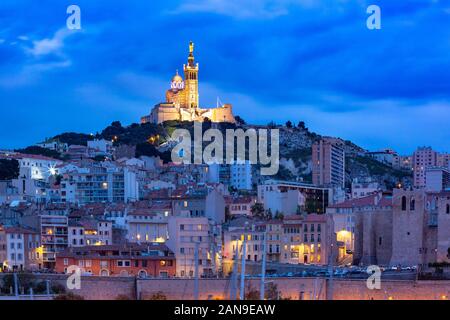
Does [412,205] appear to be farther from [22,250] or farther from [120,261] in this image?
[22,250]

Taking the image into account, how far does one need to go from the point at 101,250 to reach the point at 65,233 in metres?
5.78

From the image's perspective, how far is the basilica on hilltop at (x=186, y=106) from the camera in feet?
364

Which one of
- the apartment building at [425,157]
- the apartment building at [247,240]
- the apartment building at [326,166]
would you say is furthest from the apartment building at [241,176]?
the apartment building at [425,157]

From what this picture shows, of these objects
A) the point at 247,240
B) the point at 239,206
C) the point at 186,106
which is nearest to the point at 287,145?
A: the point at 186,106

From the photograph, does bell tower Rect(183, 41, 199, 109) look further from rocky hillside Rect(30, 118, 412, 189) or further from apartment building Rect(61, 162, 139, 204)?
apartment building Rect(61, 162, 139, 204)

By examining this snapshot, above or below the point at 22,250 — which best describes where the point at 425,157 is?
above

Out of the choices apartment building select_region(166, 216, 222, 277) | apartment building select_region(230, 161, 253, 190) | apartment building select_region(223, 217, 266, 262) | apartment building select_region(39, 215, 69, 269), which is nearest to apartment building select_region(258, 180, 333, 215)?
apartment building select_region(230, 161, 253, 190)

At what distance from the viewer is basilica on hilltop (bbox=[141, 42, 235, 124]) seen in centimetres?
11094

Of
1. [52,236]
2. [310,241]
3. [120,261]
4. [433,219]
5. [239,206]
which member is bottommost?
[120,261]

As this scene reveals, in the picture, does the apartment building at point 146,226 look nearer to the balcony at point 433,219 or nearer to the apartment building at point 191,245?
the apartment building at point 191,245

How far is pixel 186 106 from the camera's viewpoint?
114375 millimetres

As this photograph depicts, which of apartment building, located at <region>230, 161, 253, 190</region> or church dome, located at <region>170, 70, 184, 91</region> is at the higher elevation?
church dome, located at <region>170, 70, 184, 91</region>

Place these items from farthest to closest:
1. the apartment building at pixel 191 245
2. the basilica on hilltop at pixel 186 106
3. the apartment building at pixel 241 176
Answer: the basilica on hilltop at pixel 186 106 < the apartment building at pixel 241 176 < the apartment building at pixel 191 245

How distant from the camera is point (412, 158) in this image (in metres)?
120
